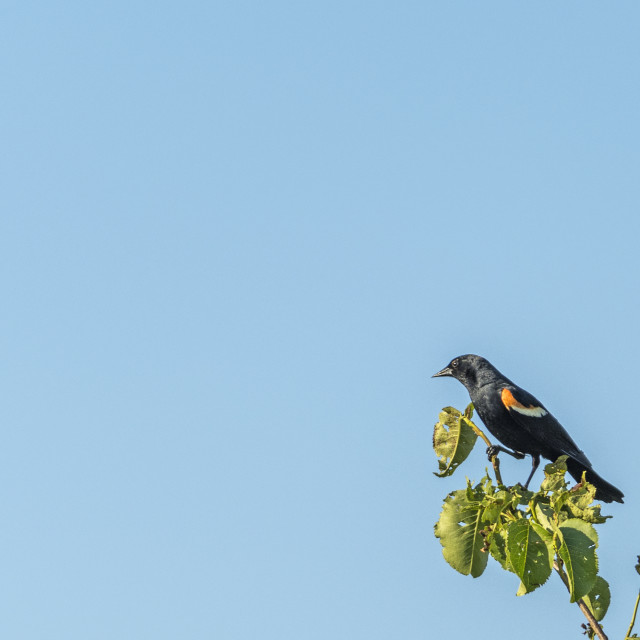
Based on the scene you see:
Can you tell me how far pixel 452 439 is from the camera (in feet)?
17.1

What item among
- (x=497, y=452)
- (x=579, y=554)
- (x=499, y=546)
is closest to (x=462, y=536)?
(x=499, y=546)

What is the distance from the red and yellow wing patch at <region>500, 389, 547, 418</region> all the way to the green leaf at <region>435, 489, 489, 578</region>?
3205 mm

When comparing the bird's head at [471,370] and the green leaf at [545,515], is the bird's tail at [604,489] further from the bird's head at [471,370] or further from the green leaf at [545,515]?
the green leaf at [545,515]

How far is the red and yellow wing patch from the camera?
25.1 ft

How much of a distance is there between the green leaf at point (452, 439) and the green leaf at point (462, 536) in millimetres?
620

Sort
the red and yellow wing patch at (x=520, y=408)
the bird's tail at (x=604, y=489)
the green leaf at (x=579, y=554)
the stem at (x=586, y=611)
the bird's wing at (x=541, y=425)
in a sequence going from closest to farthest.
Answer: the stem at (x=586, y=611), the green leaf at (x=579, y=554), the bird's tail at (x=604, y=489), the bird's wing at (x=541, y=425), the red and yellow wing patch at (x=520, y=408)

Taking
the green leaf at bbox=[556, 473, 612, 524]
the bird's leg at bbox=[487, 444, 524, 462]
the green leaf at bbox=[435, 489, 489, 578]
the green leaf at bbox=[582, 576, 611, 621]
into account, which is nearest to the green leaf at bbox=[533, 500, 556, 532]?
the green leaf at bbox=[556, 473, 612, 524]

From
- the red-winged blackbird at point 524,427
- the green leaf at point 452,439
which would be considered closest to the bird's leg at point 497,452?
the red-winged blackbird at point 524,427

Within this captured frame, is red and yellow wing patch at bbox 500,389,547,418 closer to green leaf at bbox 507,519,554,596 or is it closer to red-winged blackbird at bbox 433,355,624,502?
red-winged blackbird at bbox 433,355,624,502

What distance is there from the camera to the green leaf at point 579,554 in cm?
394

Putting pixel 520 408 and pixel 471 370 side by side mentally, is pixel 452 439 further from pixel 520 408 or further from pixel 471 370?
pixel 471 370

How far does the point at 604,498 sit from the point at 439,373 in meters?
2.11

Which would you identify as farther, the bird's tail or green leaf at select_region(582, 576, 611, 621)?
the bird's tail

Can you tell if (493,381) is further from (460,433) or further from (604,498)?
(460,433)
